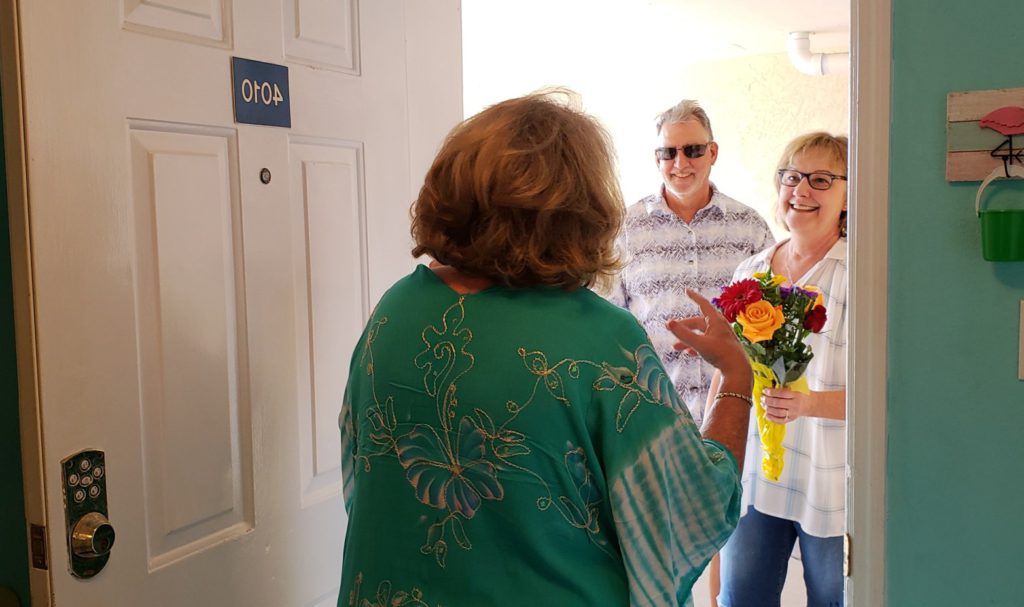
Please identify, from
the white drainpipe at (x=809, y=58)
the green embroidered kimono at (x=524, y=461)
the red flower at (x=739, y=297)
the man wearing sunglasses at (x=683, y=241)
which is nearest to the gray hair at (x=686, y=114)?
the man wearing sunglasses at (x=683, y=241)

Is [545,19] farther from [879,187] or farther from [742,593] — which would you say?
[879,187]

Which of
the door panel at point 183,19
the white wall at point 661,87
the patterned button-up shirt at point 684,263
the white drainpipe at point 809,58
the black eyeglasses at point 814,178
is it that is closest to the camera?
the door panel at point 183,19

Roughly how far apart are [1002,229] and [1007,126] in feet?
0.52

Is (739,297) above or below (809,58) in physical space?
below

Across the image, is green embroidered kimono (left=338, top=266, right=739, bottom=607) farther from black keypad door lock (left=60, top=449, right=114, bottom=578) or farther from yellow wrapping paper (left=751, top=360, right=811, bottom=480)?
yellow wrapping paper (left=751, top=360, right=811, bottom=480)

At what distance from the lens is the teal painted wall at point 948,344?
4.61 ft

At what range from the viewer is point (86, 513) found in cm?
131

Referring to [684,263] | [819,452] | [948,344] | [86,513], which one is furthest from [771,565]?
[86,513]

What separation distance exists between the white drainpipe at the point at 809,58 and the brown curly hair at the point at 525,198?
6018mm

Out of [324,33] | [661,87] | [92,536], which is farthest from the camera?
[661,87]

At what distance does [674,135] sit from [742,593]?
152 cm

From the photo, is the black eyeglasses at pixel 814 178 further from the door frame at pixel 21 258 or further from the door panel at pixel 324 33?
the door frame at pixel 21 258

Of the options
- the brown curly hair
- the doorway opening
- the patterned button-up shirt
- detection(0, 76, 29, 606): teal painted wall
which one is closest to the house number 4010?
detection(0, 76, 29, 606): teal painted wall

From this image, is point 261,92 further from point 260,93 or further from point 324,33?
point 324,33
